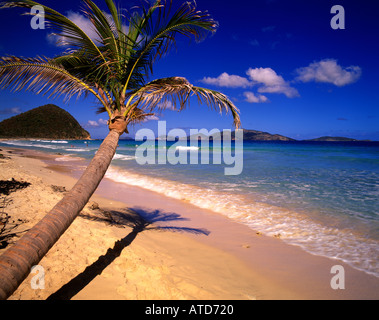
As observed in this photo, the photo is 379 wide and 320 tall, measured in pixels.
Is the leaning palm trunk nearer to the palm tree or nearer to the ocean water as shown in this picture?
the palm tree

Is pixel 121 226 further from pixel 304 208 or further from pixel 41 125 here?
pixel 41 125

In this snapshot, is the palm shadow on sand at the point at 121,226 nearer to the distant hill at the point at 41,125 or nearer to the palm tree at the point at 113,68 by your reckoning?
the palm tree at the point at 113,68

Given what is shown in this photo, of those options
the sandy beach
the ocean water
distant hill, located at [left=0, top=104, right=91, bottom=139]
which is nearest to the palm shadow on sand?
the sandy beach

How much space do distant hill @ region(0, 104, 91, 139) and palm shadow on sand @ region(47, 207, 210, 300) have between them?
342 feet

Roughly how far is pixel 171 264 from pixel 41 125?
113m

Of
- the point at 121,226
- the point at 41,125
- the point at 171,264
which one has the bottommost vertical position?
the point at 171,264

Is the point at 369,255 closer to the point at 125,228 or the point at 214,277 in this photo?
the point at 214,277

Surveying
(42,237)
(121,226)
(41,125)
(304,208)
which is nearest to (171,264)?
(121,226)

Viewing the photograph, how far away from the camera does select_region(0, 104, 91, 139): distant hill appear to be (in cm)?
9062

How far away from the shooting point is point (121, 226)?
5133 millimetres

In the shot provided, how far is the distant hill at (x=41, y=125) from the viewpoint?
9062 centimetres

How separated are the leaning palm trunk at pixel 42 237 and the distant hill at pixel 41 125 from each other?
107m
